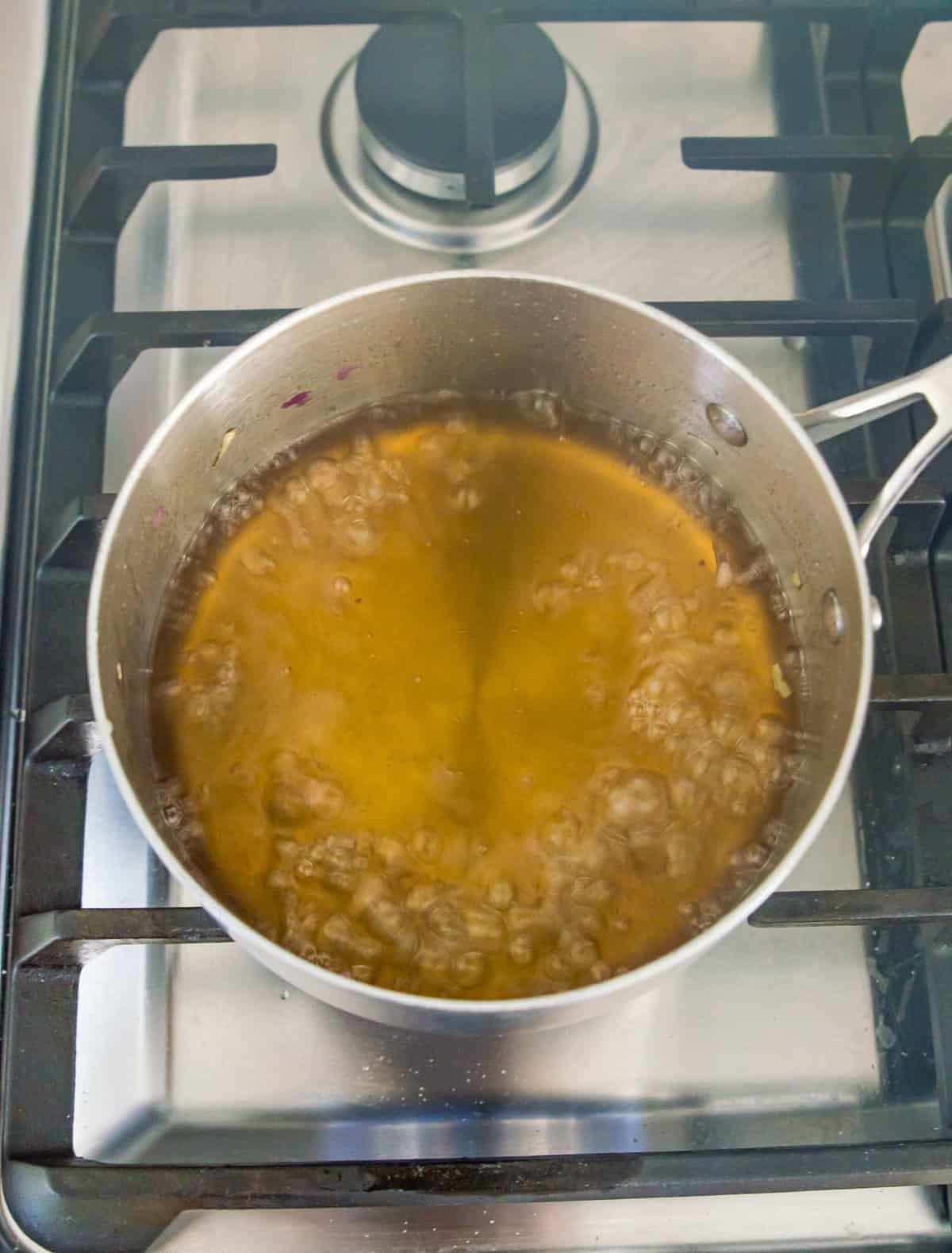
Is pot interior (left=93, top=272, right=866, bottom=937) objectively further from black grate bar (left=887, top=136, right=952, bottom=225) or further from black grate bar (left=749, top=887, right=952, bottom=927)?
black grate bar (left=887, top=136, right=952, bottom=225)

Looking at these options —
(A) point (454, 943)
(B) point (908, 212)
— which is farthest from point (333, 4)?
(A) point (454, 943)

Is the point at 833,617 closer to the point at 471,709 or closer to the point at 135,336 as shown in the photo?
the point at 471,709

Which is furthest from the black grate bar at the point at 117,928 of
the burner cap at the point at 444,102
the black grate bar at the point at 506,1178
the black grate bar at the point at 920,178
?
the black grate bar at the point at 920,178

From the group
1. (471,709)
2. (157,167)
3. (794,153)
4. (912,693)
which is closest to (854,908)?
(912,693)

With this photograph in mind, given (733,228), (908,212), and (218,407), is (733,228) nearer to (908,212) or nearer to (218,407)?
(908,212)

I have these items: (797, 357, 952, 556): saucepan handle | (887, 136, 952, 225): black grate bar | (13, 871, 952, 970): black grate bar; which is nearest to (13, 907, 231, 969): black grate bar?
(13, 871, 952, 970): black grate bar

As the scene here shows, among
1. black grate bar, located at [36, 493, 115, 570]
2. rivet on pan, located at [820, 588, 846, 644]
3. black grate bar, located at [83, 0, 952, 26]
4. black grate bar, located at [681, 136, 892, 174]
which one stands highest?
black grate bar, located at [83, 0, 952, 26]

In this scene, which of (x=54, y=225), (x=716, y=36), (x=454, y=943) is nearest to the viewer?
(x=454, y=943)
